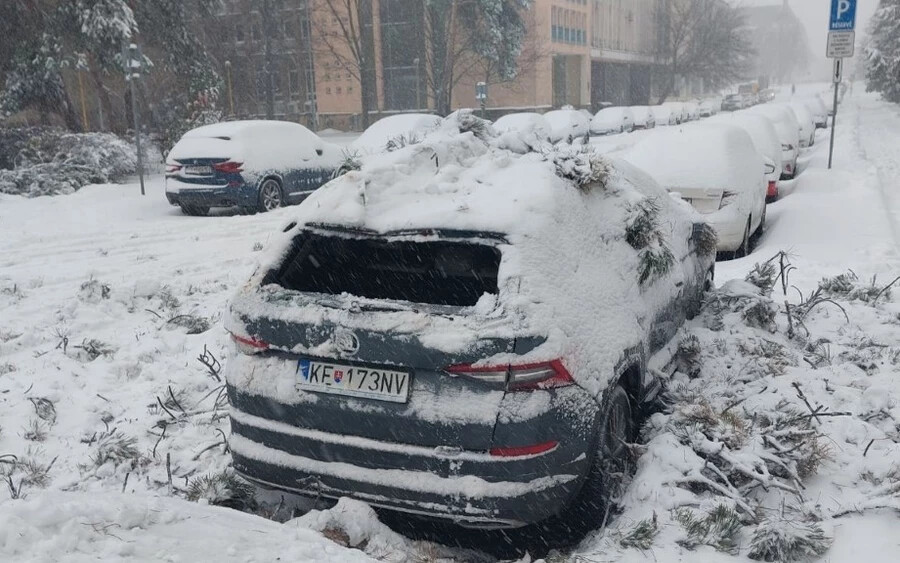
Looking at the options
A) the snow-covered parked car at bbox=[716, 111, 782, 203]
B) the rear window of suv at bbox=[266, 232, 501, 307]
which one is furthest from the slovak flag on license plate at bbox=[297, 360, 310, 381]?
the snow-covered parked car at bbox=[716, 111, 782, 203]

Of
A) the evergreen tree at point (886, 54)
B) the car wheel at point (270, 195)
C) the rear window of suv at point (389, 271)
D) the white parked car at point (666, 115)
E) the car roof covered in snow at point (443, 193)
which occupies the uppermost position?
the evergreen tree at point (886, 54)

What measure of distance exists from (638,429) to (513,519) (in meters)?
1.31

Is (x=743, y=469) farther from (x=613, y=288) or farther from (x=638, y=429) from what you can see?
(x=613, y=288)

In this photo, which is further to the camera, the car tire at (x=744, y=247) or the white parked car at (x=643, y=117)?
the white parked car at (x=643, y=117)

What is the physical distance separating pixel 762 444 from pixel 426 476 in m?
1.89

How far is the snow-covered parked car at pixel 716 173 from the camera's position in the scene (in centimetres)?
958

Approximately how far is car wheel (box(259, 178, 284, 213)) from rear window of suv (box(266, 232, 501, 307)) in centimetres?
1022

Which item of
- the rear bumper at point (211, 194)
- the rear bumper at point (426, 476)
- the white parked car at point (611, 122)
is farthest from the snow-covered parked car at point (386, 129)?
the white parked car at point (611, 122)

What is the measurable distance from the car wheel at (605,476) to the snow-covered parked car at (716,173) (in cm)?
582

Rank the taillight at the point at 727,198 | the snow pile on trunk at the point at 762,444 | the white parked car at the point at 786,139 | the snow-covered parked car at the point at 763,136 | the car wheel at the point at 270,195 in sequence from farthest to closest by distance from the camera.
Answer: the white parked car at the point at 786,139 < the snow-covered parked car at the point at 763,136 < the car wheel at the point at 270,195 < the taillight at the point at 727,198 < the snow pile on trunk at the point at 762,444

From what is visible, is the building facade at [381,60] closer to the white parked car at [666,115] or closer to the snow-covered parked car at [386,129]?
the white parked car at [666,115]

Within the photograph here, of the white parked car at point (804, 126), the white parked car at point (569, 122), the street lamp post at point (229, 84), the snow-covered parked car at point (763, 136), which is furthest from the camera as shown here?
the street lamp post at point (229, 84)

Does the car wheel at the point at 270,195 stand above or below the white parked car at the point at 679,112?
below

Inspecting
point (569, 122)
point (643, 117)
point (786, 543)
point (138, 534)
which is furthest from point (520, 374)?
point (643, 117)
